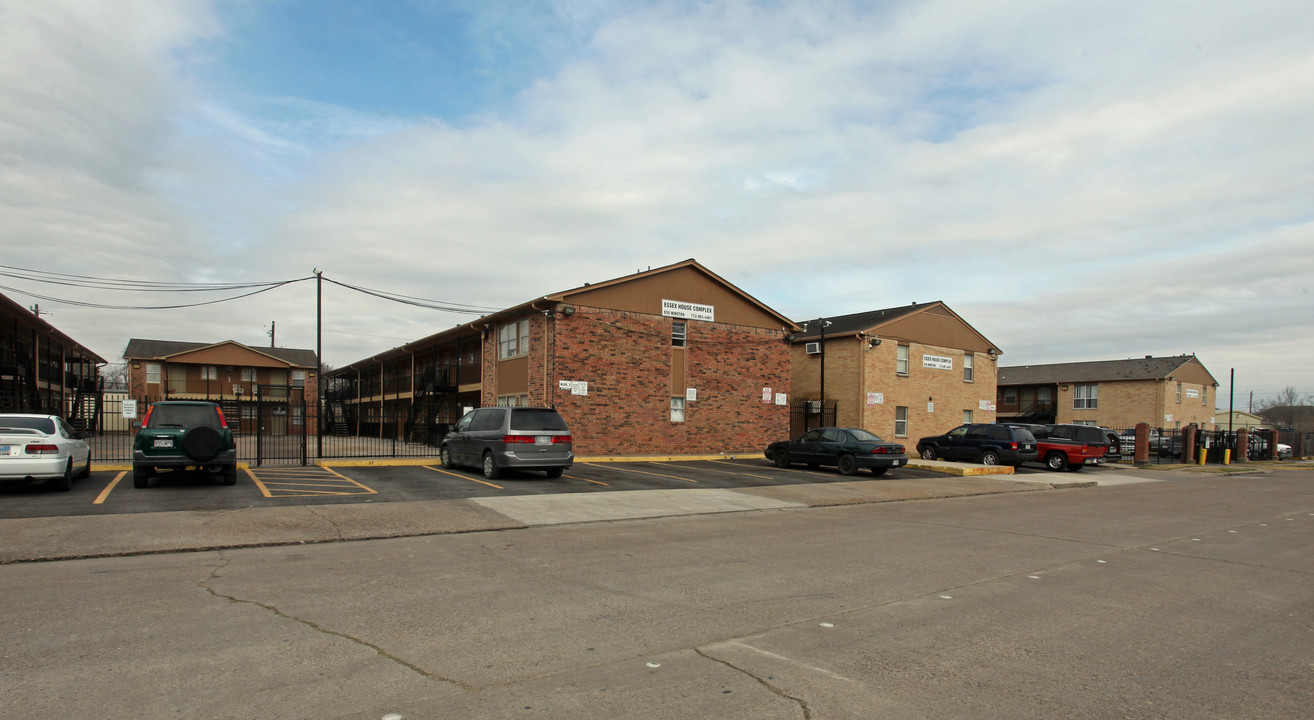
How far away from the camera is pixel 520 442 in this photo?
54.0ft

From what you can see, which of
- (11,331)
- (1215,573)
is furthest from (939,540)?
(11,331)

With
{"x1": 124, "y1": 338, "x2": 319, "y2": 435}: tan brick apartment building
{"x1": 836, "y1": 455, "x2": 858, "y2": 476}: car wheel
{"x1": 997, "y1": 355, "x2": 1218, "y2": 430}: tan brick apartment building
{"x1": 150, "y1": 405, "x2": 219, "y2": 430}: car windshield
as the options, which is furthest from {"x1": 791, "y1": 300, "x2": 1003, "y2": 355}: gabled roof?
{"x1": 124, "y1": 338, "x2": 319, "y2": 435}: tan brick apartment building

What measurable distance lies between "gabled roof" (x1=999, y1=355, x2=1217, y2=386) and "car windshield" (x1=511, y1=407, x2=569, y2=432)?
45912mm

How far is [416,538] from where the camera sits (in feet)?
32.5

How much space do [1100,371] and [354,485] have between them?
53.1 m

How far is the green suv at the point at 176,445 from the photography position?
13.6 meters

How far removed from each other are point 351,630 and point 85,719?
5.94 feet

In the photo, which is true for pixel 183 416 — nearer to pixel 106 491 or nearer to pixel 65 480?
pixel 106 491

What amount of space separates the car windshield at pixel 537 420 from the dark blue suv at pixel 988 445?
53.8 feet

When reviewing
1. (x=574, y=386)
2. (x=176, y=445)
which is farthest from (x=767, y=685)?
(x=574, y=386)

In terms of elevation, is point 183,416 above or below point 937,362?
below

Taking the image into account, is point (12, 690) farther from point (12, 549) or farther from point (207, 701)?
point (12, 549)

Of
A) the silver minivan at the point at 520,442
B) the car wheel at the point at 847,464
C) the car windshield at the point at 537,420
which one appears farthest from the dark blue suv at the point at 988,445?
the car windshield at the point at 537,420

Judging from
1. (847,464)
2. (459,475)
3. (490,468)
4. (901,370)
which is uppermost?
(901,370)
